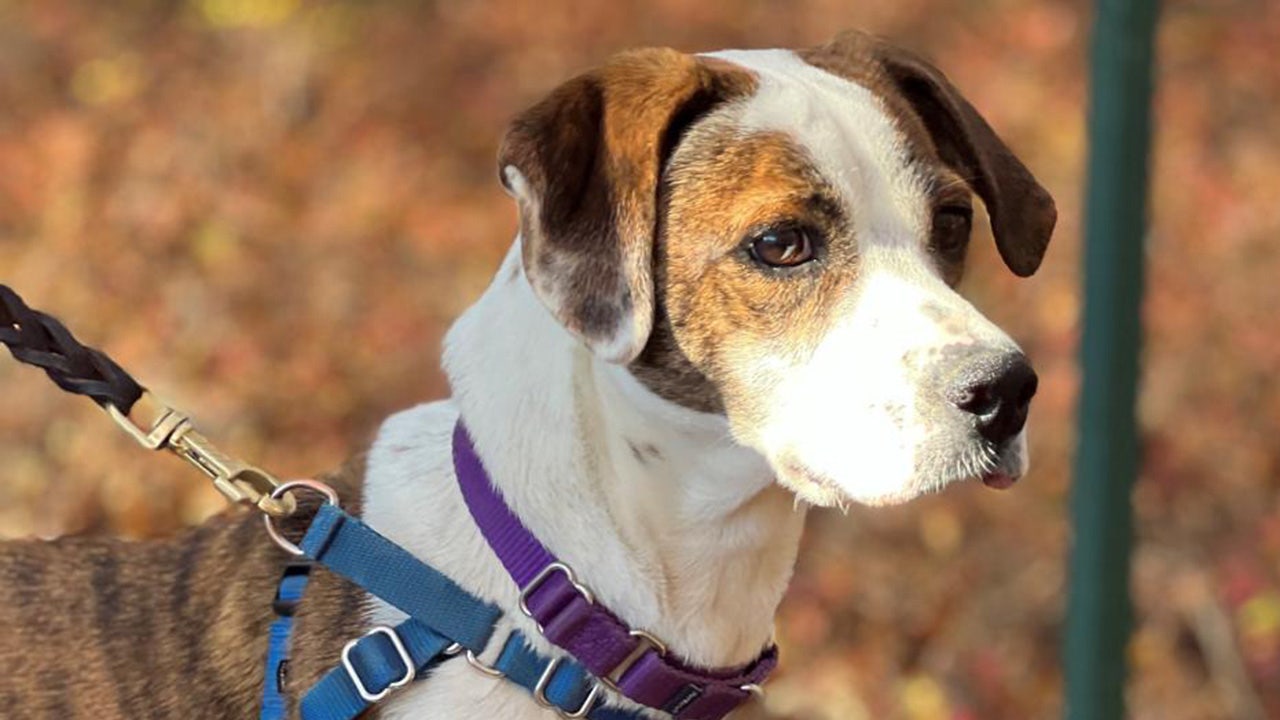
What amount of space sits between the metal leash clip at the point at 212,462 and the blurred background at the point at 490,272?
315cm

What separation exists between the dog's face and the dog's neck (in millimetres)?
80

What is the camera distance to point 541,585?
2.75m

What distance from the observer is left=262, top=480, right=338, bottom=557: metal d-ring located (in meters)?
2.83

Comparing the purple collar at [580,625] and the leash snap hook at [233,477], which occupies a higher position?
the leash snap hook at [233,477]

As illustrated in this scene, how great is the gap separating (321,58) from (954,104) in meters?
5.80

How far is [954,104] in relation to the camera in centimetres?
310

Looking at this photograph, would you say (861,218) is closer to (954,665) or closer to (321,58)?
(954,665)

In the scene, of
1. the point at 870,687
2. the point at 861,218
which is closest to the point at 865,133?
the point at 861,218

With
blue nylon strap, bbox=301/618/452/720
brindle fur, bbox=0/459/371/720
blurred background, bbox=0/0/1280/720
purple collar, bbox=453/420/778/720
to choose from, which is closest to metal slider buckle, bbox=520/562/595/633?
purple collar, bbox=453/420/778/720

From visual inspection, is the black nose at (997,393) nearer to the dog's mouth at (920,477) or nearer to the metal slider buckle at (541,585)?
the dog's mouth at (920,477)

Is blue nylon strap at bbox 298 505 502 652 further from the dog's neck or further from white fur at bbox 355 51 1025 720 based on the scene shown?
the dog's neck

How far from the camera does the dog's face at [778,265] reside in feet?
8.64

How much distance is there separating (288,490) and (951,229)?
3.58ft

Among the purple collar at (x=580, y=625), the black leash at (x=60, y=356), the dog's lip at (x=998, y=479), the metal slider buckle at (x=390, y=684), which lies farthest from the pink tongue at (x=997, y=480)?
the black leash at (x=60, y=356)
